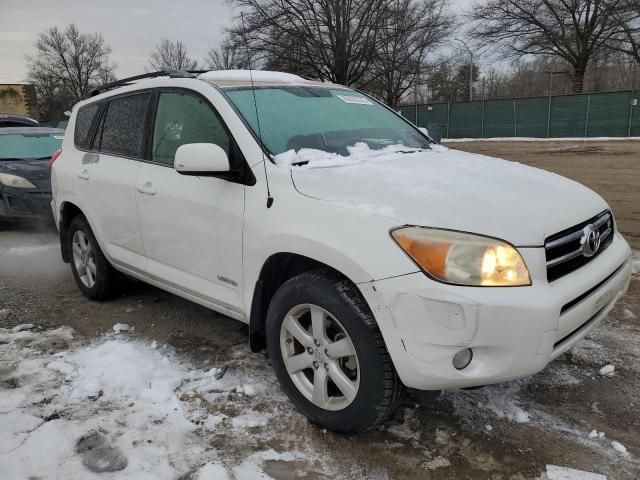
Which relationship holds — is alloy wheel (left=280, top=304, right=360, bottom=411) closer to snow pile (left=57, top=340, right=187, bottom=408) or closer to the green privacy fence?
snow pile (left=57, top=340, right=187, bottom=408)

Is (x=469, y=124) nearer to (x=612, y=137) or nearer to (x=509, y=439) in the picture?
(x=612, y=137)

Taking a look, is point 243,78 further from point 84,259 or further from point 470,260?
point 84,259

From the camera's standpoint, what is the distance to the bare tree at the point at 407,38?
88.4 feet

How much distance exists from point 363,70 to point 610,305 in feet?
83.3

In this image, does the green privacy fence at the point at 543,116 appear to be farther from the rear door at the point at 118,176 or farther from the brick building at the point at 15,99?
the brick building at the point at 15,99

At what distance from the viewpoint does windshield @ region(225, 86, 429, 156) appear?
10.0 ft

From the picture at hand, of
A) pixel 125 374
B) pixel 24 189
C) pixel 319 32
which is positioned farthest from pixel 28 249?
pixel 319 32

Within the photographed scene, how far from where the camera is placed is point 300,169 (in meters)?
2.73

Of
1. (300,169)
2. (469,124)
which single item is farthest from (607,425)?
(469,124)

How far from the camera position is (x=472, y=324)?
6.86 ft

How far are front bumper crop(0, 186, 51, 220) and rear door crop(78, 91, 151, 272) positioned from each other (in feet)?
11.4

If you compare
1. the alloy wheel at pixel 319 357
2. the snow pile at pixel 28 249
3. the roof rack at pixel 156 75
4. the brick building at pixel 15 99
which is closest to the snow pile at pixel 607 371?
the alloy wheel at pixel 319 357

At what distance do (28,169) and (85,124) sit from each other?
3.52 m

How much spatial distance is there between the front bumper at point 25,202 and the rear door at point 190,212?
4.52m
